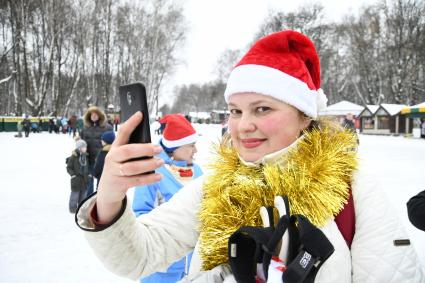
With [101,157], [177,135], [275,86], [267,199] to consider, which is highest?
[275,86]

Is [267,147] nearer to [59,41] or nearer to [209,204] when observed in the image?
[209,204]

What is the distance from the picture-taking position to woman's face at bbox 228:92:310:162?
1.12 meters

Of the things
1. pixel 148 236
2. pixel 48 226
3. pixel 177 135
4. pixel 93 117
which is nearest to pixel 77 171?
pixel 48 226

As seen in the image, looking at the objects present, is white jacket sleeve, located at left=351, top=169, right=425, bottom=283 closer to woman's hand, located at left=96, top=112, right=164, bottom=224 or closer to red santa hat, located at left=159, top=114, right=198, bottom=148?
woman's hand, located at left=96, top=112, right=164, bottom=224

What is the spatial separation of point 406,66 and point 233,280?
33.9 m

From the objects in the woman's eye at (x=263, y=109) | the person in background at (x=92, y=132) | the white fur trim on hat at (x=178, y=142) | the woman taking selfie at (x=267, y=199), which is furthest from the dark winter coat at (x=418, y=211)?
the person in background at (x=92, y=132)

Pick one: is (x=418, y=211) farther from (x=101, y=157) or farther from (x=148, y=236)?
(x=101, y=157)

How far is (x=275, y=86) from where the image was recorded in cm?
116

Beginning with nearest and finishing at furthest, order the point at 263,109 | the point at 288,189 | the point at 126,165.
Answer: the point at 126,165, the point at 288,189, the point at 263,109

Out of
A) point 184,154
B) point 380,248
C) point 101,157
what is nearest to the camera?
point 380,248

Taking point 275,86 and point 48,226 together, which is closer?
point 275,86

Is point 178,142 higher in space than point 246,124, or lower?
lower

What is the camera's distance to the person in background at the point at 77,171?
4984 mm

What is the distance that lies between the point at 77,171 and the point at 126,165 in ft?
15.1
